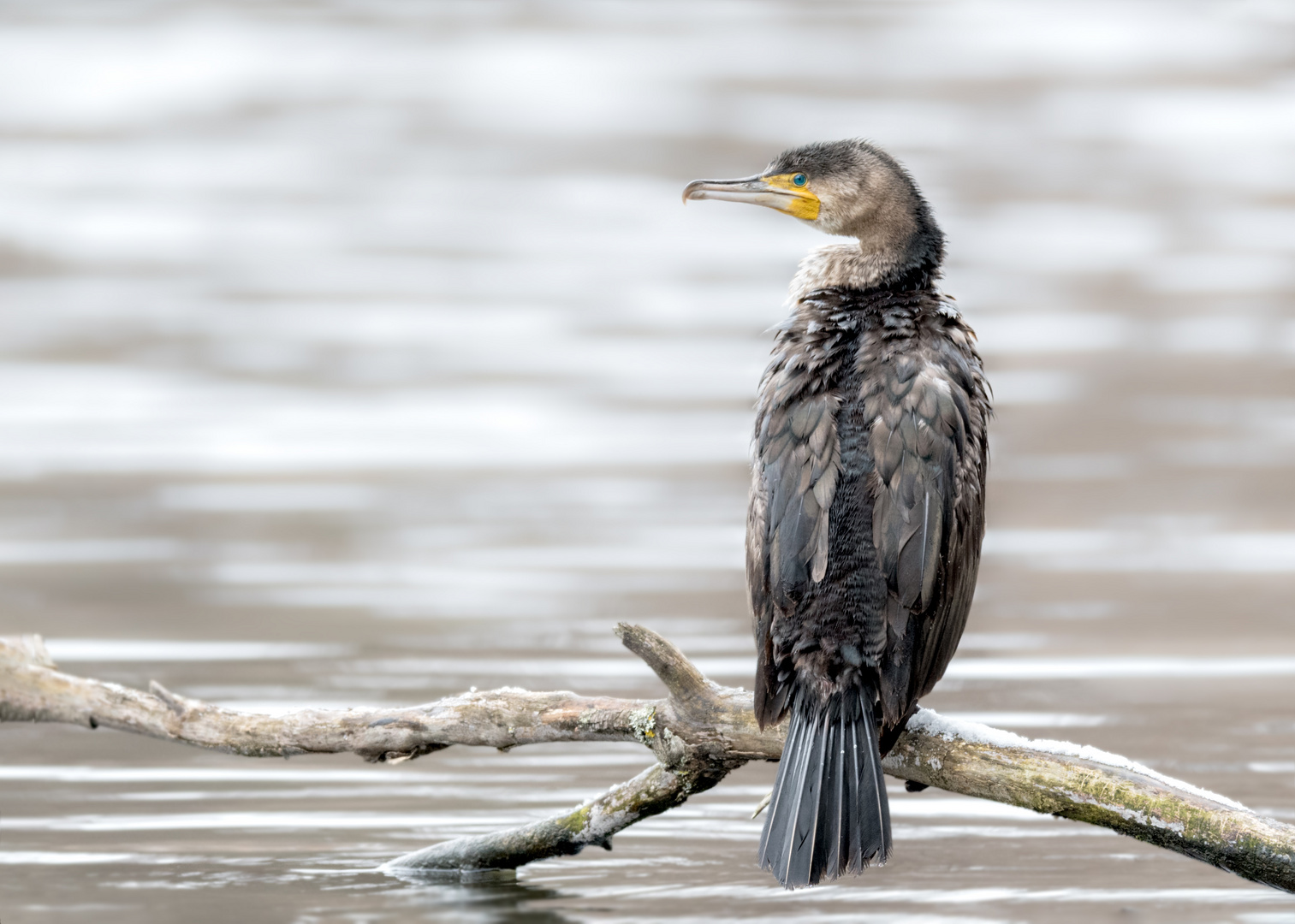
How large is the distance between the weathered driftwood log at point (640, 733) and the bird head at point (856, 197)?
1.08 m

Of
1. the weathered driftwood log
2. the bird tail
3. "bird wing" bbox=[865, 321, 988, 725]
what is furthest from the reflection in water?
"bird wing" bbox=[865, 321, 988, 725]

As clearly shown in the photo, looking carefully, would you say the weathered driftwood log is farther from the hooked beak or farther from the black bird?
the hooked beak

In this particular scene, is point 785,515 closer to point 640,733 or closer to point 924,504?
point 924,504

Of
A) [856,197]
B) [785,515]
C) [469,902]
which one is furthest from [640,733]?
[856,197]

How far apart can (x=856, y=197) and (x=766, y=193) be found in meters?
0.27

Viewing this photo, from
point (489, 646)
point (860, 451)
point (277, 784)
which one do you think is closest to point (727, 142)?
point (489, 646)

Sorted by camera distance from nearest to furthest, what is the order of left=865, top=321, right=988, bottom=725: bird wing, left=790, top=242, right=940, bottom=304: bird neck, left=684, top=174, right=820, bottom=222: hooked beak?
left=865, top=321, right=988, bottom=725: bird wing → left=790, top=242, right=940, bottom=304: bird neck → left=684, top=174, right=820, bottom=222: hooked beak

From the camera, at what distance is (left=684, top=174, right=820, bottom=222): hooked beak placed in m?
3.87

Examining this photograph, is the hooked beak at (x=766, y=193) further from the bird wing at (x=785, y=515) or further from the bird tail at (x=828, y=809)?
the bird tail at (x=828, y=809)

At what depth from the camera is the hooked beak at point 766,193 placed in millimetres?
3869

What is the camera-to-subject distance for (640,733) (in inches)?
124

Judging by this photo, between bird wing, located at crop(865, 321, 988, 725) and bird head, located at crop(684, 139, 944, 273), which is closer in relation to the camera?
bird wing, located at crop(865, 321, 988, 725)

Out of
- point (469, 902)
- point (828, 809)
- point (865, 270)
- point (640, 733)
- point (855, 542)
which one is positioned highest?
point (865, 270)

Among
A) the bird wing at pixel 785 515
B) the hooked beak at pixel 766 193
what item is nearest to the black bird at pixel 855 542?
the bird wing at pixel 785 515
